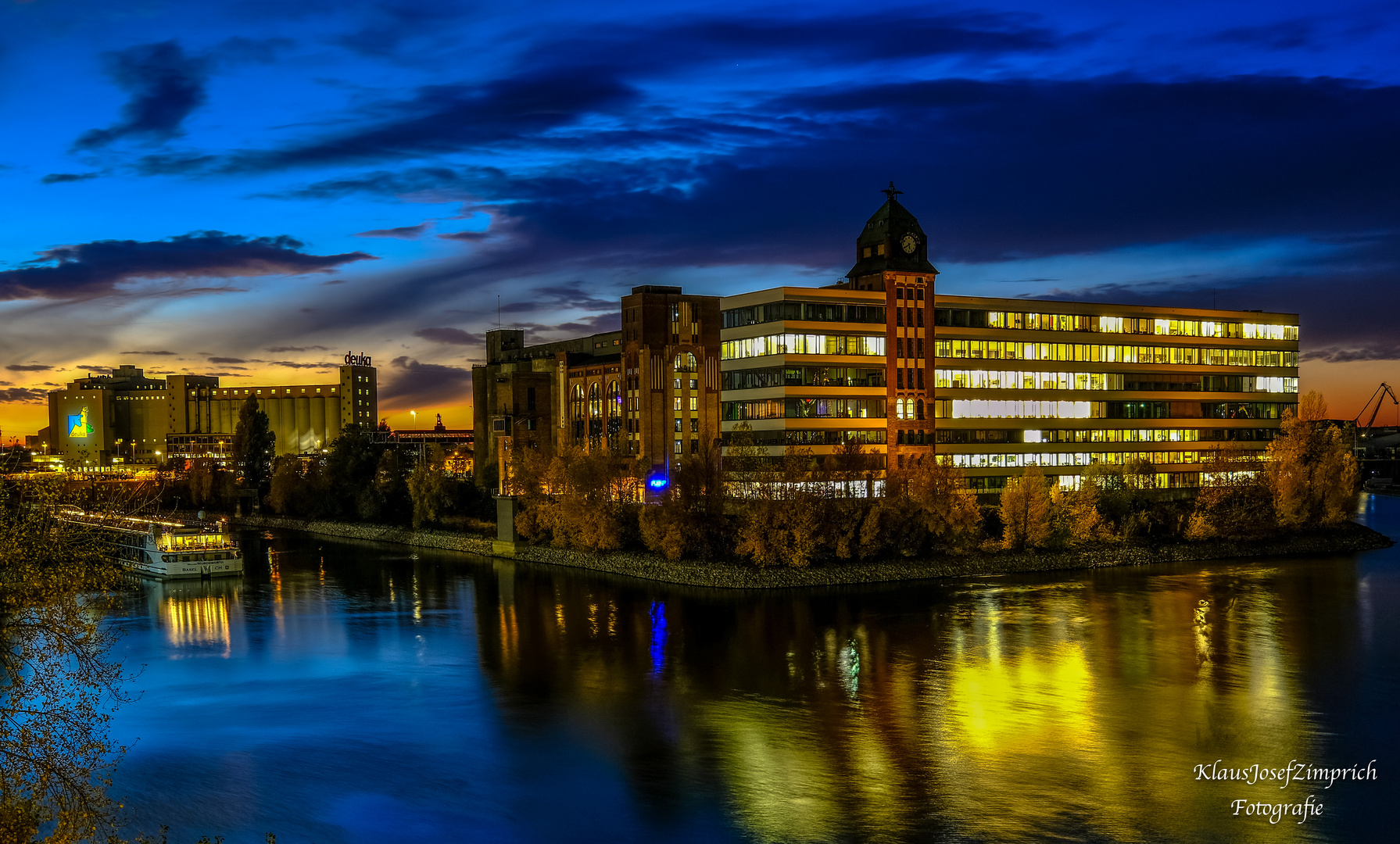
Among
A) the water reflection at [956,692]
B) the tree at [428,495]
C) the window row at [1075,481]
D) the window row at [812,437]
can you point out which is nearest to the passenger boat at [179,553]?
the tree at [428,495]

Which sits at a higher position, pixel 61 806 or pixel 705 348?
pixel 705 348

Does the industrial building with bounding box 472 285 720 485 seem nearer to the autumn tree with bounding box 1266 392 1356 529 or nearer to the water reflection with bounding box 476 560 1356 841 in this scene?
→ the water reflection with bounding box 476 560 1356 841

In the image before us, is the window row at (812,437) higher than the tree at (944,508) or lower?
higher

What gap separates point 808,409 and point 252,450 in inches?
3192

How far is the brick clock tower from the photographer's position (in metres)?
94.6

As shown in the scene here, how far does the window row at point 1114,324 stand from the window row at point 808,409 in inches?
384

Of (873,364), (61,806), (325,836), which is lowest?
(325,836)

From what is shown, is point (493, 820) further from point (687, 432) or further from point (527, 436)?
point (527, 436)

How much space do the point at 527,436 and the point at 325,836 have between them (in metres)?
91.7

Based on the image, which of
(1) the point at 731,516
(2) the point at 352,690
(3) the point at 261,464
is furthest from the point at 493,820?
(3) the point at 261,464

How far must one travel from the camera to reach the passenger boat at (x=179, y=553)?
81.9 meters

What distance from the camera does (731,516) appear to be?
75062 millimetres

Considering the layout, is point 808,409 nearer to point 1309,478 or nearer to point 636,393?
point 636,393

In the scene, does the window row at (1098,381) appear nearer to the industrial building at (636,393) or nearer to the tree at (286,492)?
the industrial building at (636,393)
